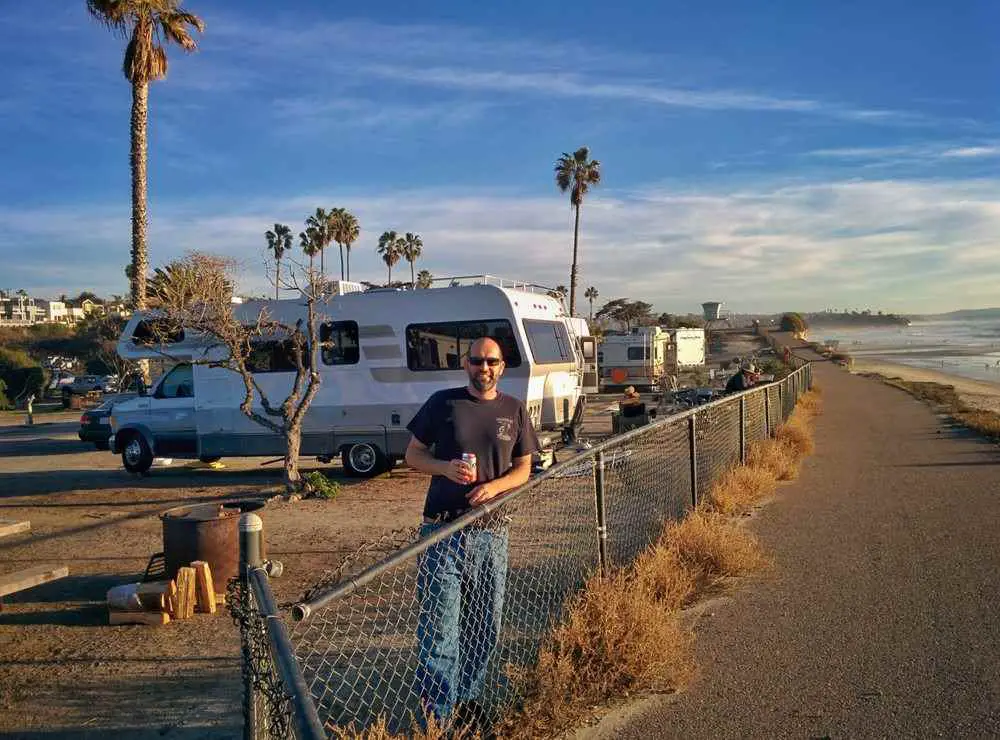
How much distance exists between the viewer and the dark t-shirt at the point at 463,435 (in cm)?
411

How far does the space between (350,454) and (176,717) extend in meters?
9.15

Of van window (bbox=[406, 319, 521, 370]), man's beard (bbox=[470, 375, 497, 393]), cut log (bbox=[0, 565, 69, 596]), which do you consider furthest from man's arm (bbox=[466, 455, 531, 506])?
van window (bbox=[406, 319, 521, 370])

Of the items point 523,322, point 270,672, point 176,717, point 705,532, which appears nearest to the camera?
point 270,672

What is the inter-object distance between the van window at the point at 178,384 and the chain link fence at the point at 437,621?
745cm

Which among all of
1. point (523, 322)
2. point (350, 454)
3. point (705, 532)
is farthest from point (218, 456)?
point (705, 532)

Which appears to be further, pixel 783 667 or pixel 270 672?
pixel 783 667

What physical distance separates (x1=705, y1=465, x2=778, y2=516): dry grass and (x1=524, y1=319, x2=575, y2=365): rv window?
3808 millimetres

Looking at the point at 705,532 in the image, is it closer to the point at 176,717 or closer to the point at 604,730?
the point at 604,730

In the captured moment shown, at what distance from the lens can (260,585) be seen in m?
2.71

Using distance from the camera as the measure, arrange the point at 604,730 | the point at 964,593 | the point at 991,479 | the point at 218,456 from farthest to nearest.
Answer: the point at 218,456 → the point at 991,479 → the point at 964,593 → the point at 604,730

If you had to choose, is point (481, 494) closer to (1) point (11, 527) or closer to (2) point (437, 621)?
(2) point (437, 621)

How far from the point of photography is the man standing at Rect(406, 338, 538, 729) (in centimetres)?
391

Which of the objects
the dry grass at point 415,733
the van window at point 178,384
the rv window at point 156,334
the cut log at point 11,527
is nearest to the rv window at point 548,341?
the rv window at point 156,334

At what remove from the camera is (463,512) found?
4148 mm
